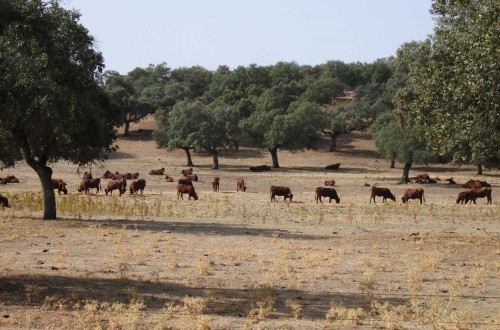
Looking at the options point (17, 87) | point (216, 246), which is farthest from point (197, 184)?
point (17, 87)

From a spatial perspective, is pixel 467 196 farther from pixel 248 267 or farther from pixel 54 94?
pixel 54 94

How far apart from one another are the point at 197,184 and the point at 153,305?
39570 mm

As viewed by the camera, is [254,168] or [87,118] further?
[254,168]

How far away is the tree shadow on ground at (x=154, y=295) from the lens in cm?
1135

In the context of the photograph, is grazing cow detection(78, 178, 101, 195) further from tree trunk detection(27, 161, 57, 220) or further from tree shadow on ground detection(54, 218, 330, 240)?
tree shadow on ground detection(54, 218, 330, 240)

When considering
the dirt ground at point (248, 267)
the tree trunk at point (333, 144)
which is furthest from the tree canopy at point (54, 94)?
the tree trunk at point (333, 144)

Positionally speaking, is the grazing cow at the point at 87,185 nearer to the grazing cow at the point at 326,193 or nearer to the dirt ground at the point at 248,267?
the dirt ground at the point at 248,267

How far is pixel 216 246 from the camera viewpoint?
62.8 ft

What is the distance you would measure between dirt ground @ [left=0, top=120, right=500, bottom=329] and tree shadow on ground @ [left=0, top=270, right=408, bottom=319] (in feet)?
0.11

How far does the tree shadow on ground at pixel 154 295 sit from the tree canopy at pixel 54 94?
18.1ft

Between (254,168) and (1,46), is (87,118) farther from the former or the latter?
(254,168)

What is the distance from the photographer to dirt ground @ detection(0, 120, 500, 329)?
35.0 feet

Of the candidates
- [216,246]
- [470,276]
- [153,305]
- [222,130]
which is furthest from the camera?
[222,130]

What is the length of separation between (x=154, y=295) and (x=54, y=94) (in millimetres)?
9347
